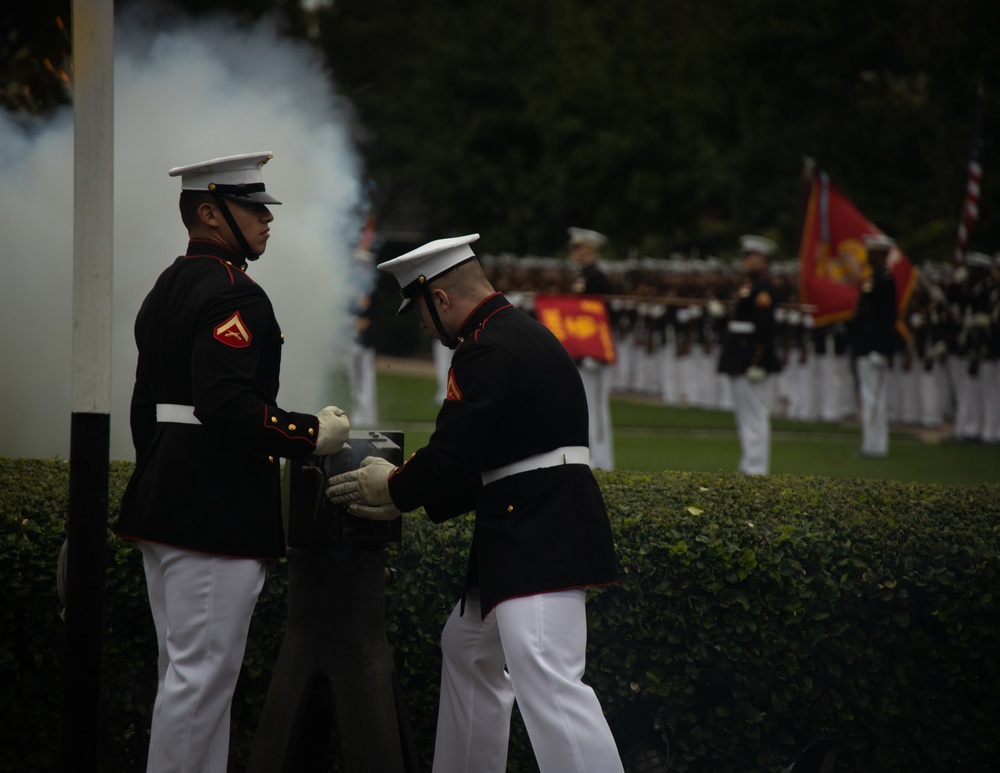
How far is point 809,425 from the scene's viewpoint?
19.2 meters

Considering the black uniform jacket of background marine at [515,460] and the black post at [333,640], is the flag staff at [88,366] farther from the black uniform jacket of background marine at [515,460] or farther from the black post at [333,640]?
the black uniform jacket of background marine at [515,460]

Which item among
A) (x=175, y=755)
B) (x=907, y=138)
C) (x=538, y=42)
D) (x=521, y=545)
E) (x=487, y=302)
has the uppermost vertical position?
(x=538, y=42)

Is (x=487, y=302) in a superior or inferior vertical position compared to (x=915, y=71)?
inferior

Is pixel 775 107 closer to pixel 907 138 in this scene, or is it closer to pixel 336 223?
pixel 907 138

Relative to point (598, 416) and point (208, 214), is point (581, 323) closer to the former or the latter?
point (598, 416)

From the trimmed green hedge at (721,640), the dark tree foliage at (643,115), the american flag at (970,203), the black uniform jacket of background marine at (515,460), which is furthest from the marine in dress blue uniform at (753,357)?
the dark tree foliage at (643,115)

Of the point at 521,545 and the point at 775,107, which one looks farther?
the point at 775,107

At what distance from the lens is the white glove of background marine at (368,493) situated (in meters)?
3.95

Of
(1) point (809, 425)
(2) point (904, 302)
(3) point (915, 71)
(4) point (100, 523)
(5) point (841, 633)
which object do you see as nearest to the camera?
(4) point (100, 523)

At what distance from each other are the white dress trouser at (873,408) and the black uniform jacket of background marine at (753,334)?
2229 mm

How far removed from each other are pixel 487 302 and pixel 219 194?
2.95 feet

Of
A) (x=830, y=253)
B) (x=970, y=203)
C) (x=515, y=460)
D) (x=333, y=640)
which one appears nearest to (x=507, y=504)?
(x=515, y=460)

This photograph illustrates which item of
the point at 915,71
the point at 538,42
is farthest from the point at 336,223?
the point at 538,42

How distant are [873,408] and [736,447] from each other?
5.34ft
